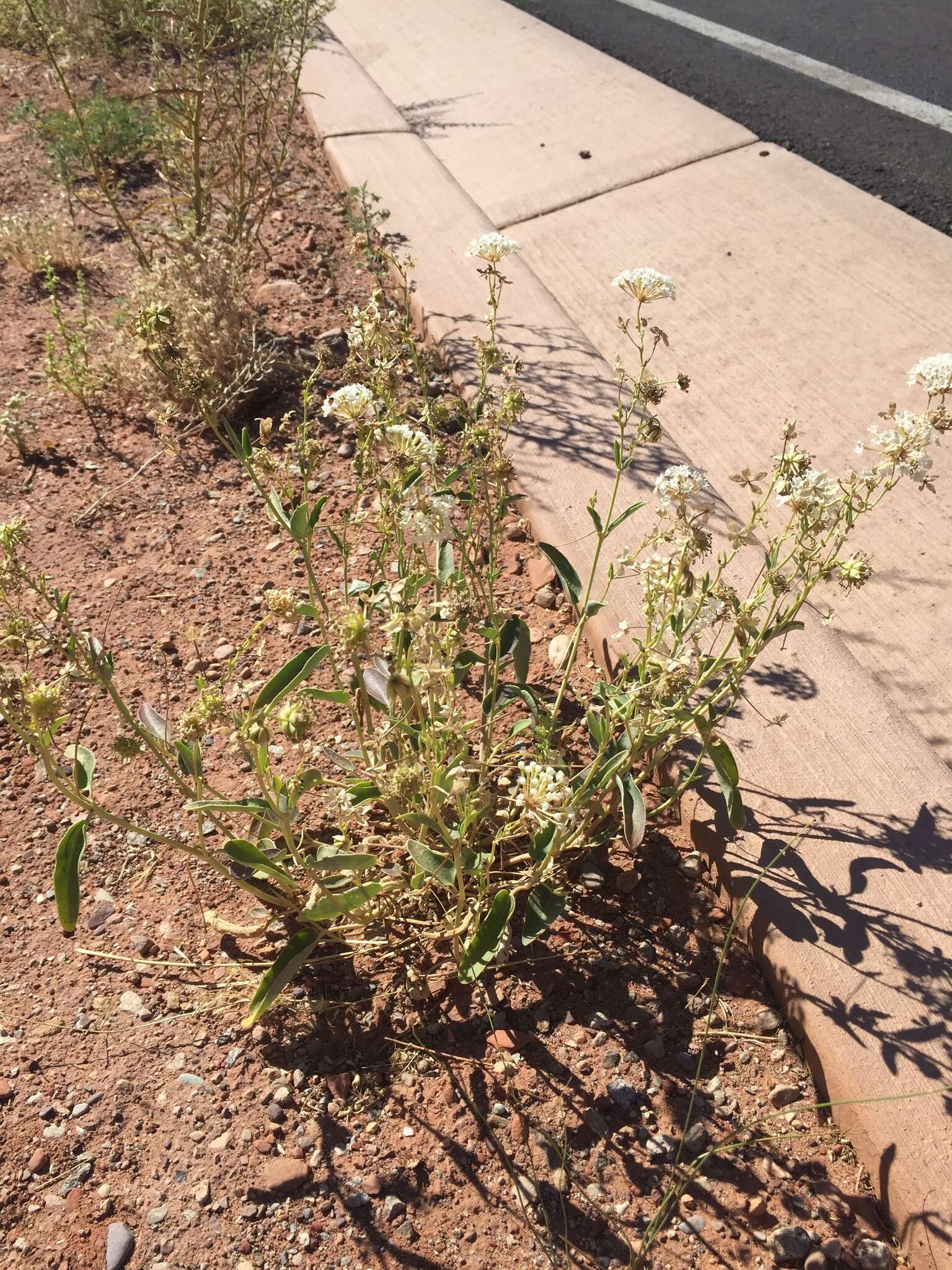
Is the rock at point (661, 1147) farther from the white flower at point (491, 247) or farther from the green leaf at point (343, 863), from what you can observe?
the white flower at point (491, 247)

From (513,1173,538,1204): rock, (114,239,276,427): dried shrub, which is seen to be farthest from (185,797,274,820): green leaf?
(114,239,276,427): dried shrub

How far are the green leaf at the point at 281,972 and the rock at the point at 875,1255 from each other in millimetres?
1039

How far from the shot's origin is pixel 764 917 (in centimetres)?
196

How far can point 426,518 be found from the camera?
1.66 meters

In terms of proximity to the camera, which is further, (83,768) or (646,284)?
(646,284)

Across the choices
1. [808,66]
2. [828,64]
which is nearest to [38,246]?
Result: [808,66]

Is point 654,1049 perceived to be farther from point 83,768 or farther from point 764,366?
point 764,366

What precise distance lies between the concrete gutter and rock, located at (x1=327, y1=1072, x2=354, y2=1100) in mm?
844

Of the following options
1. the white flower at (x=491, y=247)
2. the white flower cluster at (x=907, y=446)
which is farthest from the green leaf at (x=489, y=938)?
the white flower at (x=491, y=247)

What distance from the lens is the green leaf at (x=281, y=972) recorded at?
169cm

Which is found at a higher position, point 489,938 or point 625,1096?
point 489,938

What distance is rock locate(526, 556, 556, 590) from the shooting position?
2742mm

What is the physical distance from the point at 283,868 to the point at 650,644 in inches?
30.6

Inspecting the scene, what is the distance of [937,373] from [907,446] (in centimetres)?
16
